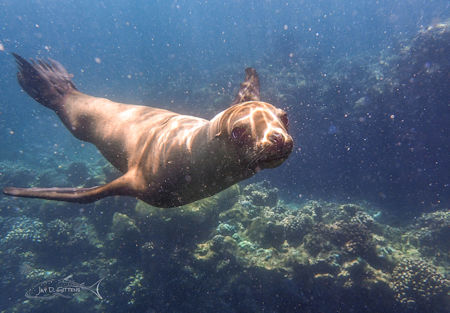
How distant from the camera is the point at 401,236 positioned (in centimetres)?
912

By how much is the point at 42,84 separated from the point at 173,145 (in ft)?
14.2

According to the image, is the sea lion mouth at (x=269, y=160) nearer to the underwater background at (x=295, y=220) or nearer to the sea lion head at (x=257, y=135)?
the sea lion head at (x=257, y=135)

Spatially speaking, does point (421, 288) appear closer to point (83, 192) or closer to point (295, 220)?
point (295, 220)

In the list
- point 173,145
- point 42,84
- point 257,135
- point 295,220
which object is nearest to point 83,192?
point 173,145

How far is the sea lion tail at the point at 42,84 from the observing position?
4445 mm

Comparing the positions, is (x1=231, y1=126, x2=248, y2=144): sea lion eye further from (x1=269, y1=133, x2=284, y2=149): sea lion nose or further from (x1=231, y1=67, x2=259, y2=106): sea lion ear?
(x1=231, y1=67, x2=259, y2=106): sea lion ear

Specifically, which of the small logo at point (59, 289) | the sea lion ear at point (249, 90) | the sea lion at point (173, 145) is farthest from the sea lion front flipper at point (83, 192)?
the small logo at point (59, 289)

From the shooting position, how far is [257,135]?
3.88 ft

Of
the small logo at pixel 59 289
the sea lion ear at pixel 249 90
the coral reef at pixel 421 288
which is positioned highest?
the sea lion ear at pixel 249 90

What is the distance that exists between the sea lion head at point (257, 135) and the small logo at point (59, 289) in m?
9.03

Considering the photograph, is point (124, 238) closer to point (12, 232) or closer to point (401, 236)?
point (12, 232)

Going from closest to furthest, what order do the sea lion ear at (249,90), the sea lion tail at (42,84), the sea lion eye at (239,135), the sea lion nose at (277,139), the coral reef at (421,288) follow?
the sea lion nose at (277,139) < the sea lion eye at (239,135) < the sea lion ear at (249,90) < the sea lion tail at (42,84) < the coral reef at (421,288)

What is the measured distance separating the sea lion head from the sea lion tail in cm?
454

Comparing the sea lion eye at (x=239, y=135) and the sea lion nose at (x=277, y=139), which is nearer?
the sea lion nose at (x=277, y=139)
